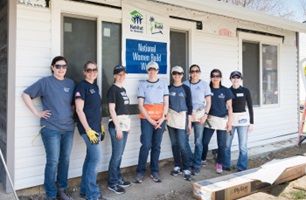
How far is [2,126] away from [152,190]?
6.94 ft

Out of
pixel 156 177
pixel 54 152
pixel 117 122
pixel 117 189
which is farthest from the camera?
pixel 156 177

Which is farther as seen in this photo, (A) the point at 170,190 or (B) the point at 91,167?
(A) the point at 170,190

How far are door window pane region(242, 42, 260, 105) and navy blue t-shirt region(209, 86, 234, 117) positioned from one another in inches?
74.5

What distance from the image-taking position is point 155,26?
4.54 m

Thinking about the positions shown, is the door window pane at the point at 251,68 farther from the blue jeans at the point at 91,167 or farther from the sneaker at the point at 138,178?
the blue jeans at the point at 91,167

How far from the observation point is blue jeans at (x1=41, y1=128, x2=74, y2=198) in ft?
10.3

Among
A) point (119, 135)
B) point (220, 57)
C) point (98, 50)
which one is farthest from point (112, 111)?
point (220, 57)

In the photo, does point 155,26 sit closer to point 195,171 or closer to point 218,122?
point 218,122

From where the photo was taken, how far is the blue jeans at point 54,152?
313cm

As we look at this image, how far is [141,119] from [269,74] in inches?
156

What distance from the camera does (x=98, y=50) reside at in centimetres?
396

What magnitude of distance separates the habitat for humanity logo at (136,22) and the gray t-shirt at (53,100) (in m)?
1.55

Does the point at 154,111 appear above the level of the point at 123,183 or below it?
above

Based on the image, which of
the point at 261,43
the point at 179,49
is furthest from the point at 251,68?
the point at 179,49
